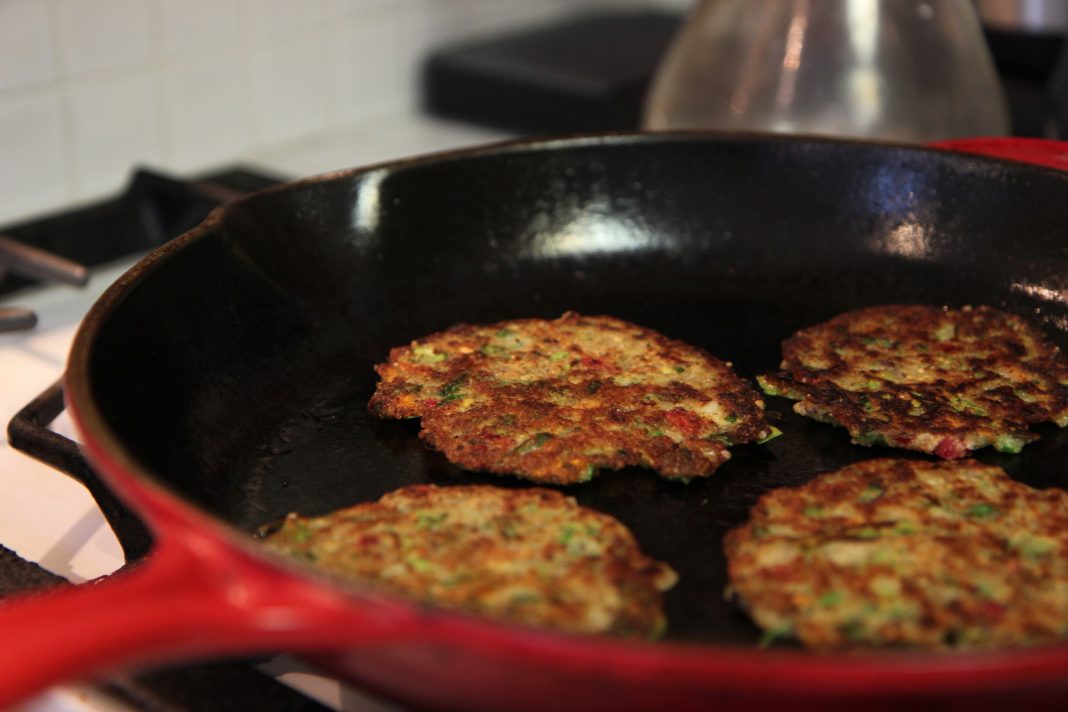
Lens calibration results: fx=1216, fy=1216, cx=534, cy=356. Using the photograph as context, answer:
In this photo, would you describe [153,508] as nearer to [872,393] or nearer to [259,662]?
[259,662]

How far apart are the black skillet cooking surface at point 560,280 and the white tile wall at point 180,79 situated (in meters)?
1.05

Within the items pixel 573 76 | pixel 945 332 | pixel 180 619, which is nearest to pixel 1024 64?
pixel 573 76

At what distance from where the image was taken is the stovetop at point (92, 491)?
1071 millimetres

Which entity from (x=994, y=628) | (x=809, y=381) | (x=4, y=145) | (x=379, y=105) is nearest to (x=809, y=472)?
(x=809, y=381)

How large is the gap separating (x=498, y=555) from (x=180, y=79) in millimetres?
1867

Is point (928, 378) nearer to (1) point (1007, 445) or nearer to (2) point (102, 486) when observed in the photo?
(1) point (1007, 445)

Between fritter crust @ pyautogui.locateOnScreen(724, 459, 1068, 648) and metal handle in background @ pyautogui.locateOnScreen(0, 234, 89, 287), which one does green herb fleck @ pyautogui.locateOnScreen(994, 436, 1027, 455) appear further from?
metal handle in background @ pyautogui.locateOnScreen(0, 234, 89, 287)

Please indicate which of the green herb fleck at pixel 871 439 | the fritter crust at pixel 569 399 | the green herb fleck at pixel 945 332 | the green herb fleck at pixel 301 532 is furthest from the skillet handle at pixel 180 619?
the green herb fleck at pixel 945 332

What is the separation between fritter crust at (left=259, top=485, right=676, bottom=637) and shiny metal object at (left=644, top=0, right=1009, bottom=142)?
3.48 ft

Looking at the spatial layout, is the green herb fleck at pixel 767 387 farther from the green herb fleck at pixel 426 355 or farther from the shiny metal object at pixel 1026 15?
the shiny metal object at pixel 1026 15

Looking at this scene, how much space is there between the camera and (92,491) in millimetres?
1273

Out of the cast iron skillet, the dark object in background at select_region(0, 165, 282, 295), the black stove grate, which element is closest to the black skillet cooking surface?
the cast iron skillet

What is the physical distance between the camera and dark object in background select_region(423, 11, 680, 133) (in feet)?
9.65

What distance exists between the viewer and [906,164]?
70.8 inches
